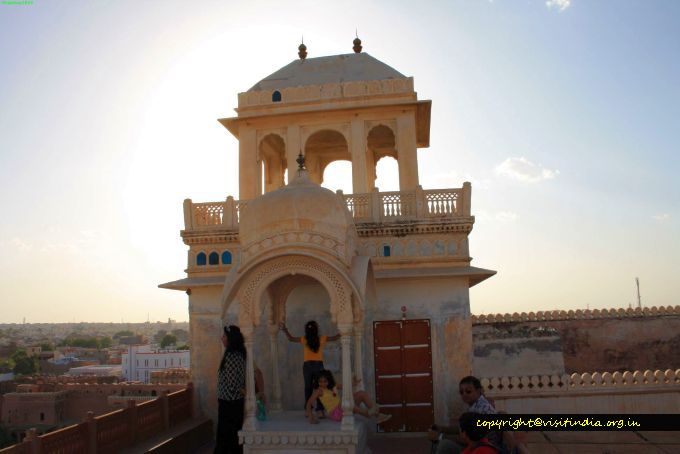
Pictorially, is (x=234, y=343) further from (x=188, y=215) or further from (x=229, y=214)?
(x=188, y=215)

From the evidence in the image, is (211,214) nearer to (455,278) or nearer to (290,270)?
(290,270)

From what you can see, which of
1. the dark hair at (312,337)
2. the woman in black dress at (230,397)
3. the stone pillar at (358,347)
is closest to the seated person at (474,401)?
the stone pillar at (358,347)

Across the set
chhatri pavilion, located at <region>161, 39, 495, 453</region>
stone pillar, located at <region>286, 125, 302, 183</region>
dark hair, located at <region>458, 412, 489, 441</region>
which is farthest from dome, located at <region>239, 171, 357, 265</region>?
stone pillar, located at <region>286, 125, 302, 183</region>

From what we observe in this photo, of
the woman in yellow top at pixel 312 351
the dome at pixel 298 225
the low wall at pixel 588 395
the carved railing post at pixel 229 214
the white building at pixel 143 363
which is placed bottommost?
the white building at pixel 143 363

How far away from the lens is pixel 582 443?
1025 centimetres

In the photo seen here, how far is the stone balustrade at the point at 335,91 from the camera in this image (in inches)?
522

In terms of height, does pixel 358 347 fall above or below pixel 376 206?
below

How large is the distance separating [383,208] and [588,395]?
531 cm

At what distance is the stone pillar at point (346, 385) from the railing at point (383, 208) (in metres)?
3.64

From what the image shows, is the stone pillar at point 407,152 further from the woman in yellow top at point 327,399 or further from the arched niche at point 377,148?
the woman in yellow top at point 327,399

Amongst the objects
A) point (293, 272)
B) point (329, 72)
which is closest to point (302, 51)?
point (329, 72)

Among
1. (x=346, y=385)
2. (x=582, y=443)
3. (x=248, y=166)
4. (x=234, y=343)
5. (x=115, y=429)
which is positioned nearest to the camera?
(x=346, y=385)

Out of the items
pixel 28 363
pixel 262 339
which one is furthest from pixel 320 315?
pixel 28 363

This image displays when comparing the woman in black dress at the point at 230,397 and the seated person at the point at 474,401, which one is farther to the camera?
the woman in black dress at the point at 230,397
